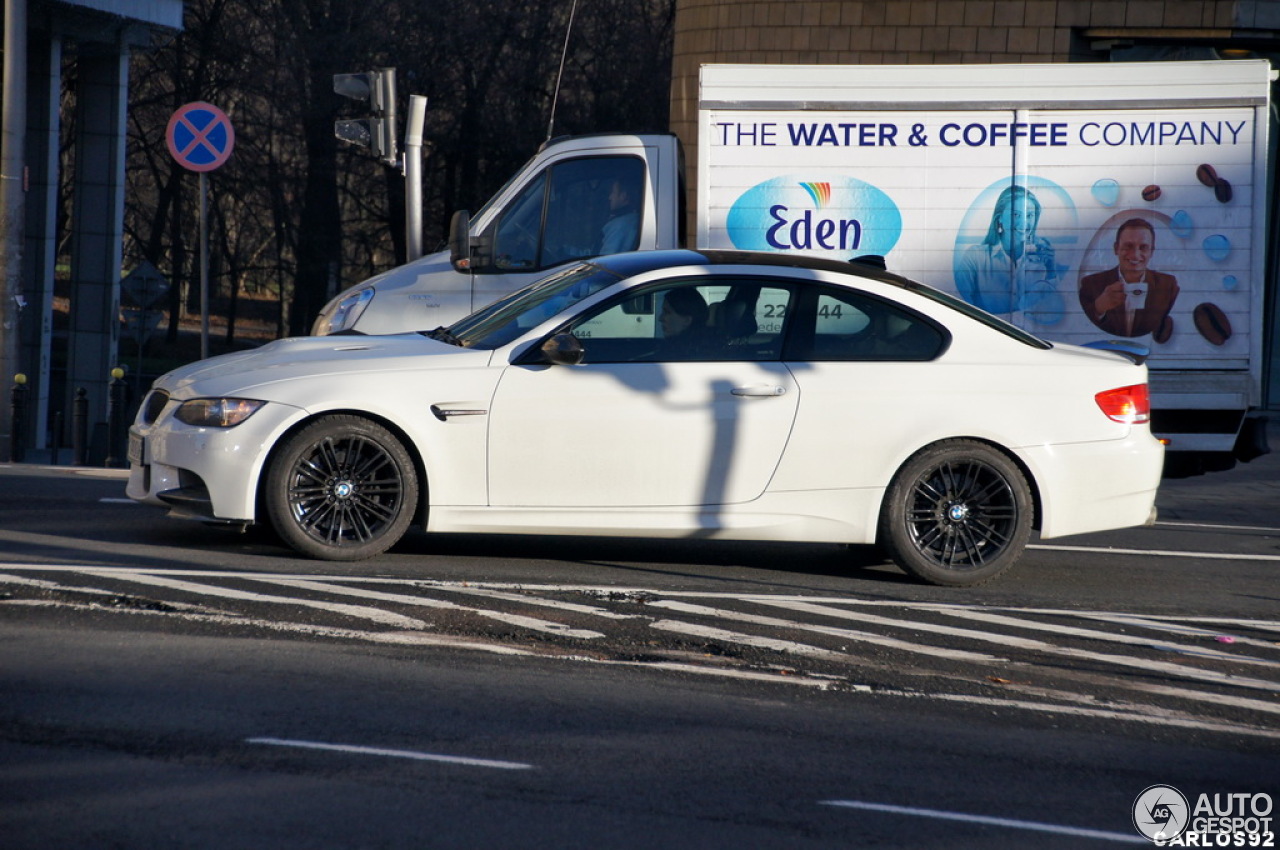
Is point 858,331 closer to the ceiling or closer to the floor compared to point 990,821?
closer to the ceiling

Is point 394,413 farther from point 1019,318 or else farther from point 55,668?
point 1019,318

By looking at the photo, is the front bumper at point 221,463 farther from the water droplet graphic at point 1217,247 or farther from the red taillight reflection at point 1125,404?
the water droplet graphic at point 1217,247

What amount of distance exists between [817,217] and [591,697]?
5996mm

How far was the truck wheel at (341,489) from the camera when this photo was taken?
7227 mm

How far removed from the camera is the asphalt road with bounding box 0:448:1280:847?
13.5 feet

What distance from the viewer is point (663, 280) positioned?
25.1 feet

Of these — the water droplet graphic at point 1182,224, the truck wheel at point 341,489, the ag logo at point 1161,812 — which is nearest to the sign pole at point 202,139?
the truck wheel at point 341,489

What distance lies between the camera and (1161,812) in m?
4.38

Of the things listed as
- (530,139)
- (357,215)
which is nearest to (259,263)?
(357,215)

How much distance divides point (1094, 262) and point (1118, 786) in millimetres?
6356

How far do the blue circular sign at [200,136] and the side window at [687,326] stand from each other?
7.24 m

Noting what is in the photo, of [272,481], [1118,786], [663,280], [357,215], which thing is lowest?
[1118,786]

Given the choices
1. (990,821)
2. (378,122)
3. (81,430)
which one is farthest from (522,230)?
(990,821)

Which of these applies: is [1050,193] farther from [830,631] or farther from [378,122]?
[378,122]
